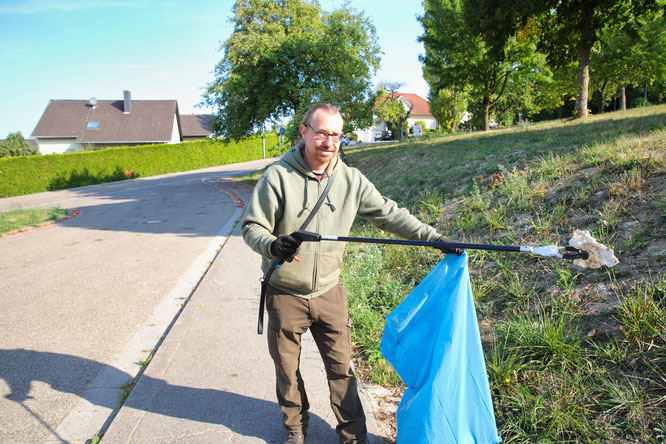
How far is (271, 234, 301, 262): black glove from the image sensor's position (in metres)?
2.07

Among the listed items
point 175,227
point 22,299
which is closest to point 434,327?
point 22,299

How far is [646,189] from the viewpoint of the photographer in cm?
399

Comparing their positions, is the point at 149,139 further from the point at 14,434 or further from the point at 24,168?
the point at 14,434

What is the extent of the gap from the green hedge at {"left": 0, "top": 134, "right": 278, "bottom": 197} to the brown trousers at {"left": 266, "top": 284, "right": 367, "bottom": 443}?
22.0m

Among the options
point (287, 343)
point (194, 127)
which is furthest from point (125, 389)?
point (194, 127)

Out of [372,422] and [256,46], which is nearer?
[372,422]

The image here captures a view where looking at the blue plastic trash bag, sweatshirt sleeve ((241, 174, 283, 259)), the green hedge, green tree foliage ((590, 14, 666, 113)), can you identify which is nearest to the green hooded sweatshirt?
sweatshirt sleeve ((241, 174, 283, 259))

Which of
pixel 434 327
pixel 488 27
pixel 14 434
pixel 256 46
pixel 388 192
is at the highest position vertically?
pixel 256 46

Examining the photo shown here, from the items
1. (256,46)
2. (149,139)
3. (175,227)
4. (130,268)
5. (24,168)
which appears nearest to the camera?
(130,268)

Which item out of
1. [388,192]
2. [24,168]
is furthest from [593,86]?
[24,168]

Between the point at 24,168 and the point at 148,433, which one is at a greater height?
the point at 24,168

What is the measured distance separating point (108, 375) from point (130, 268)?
12.4 feet

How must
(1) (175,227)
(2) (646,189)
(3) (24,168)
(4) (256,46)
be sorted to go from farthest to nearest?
(3) (24,168)
(4) (256,46)
(1) (175,227)
(2) (646,189)

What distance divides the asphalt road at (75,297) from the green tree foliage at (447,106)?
80.2 feet
